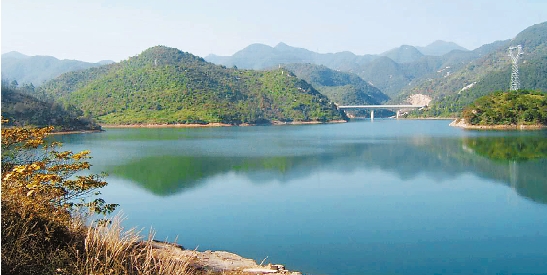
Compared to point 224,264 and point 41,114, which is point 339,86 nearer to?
point 41,114

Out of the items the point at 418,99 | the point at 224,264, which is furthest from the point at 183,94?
the point at 418,99

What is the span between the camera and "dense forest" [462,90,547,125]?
47.4 m

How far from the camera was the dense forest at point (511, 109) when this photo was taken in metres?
47.4

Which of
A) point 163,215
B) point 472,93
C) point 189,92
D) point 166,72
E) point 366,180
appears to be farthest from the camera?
point 472,93

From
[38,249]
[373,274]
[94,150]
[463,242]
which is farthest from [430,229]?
[94,150]

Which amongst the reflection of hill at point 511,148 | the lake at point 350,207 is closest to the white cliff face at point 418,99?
the reflection of hill at point 511,148

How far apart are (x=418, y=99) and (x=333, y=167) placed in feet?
387

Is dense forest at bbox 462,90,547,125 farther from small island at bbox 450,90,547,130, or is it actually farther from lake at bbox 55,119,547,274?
lake at bbox 55,119,547,274

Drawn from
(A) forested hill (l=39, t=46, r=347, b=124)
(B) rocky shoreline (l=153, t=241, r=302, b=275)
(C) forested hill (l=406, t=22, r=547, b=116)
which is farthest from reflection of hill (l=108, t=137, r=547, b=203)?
(C) forested hill (l=406, t=22, r=547, b=116)

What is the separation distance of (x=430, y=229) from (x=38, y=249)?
8678 millimetres

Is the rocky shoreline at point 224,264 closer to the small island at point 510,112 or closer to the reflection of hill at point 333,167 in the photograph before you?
the reflection of hill at point 333,167

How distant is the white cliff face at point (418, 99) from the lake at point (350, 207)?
108317 mm

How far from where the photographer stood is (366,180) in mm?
18438

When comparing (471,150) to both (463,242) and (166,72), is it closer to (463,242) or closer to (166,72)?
(463,242)
